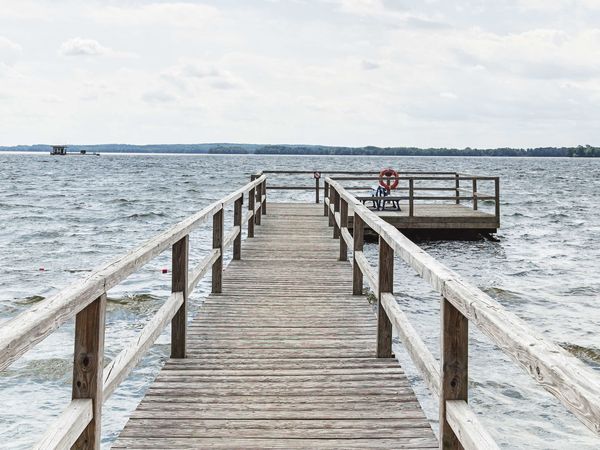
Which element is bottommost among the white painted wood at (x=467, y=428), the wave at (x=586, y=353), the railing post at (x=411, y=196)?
the wave at (x=586, y=353)

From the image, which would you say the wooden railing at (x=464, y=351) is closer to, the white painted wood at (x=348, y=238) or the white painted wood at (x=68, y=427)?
the white painted wood at (x=68, y=427)

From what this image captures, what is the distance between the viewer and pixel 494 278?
45.3ft

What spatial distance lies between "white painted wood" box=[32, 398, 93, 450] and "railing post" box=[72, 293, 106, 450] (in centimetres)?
5

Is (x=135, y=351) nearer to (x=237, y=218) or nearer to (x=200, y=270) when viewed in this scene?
(x=200, y=270)

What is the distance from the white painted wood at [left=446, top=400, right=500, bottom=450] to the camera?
7.14 feet

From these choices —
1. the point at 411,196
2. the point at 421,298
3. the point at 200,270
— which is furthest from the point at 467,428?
the point at 411,196

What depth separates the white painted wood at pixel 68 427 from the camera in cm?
209

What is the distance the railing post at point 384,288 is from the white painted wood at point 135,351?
56.1 inches

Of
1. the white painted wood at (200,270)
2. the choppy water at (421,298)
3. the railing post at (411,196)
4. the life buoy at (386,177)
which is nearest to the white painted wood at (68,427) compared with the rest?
the white painted wood at (200,270)

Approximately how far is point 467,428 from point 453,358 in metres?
0.32

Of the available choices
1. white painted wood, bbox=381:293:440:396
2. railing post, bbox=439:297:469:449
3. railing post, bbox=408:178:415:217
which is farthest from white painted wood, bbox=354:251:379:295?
railing post, bbox=408:178:415:217

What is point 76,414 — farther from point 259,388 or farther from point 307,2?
point 307,2

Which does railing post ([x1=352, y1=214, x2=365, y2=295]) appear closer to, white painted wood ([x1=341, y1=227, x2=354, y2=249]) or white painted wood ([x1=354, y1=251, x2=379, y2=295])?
white painted wood ([x1=354, y1=251, x2=379, y2=295])

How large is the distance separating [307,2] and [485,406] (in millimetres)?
19674
